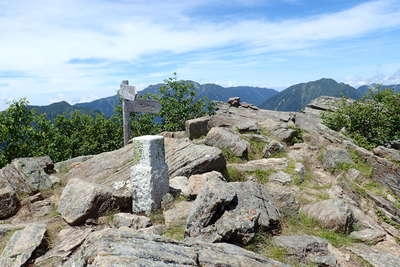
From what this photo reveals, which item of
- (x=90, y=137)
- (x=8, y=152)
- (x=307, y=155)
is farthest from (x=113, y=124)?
(x=307, y=155)

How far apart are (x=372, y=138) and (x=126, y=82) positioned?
81.9ft

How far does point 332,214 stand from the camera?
10609 millimetres

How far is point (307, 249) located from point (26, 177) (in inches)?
462

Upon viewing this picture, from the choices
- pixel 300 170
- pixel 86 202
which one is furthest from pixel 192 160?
pixel 300 170

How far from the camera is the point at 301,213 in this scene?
11.3 m

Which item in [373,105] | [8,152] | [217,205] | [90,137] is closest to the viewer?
[217,205]

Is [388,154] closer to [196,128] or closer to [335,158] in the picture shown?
[335,158]

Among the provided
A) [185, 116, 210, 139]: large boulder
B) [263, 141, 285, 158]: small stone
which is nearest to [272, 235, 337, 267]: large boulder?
[263, 141, 285, 158]: small stone

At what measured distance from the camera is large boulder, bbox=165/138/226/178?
13195 mm

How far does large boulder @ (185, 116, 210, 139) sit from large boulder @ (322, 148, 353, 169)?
24.1 ft

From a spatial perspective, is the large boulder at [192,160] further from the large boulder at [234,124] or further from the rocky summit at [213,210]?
the large boulder at [234,124]

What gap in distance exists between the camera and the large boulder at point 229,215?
8281 mm

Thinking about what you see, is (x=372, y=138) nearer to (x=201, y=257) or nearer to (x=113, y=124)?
(x=201, y=257)

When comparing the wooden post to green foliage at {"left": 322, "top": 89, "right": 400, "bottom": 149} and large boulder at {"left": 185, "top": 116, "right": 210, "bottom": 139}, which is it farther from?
green foliage at {"left": 322, "top": 89, "right": 400, "bottom": 149}
